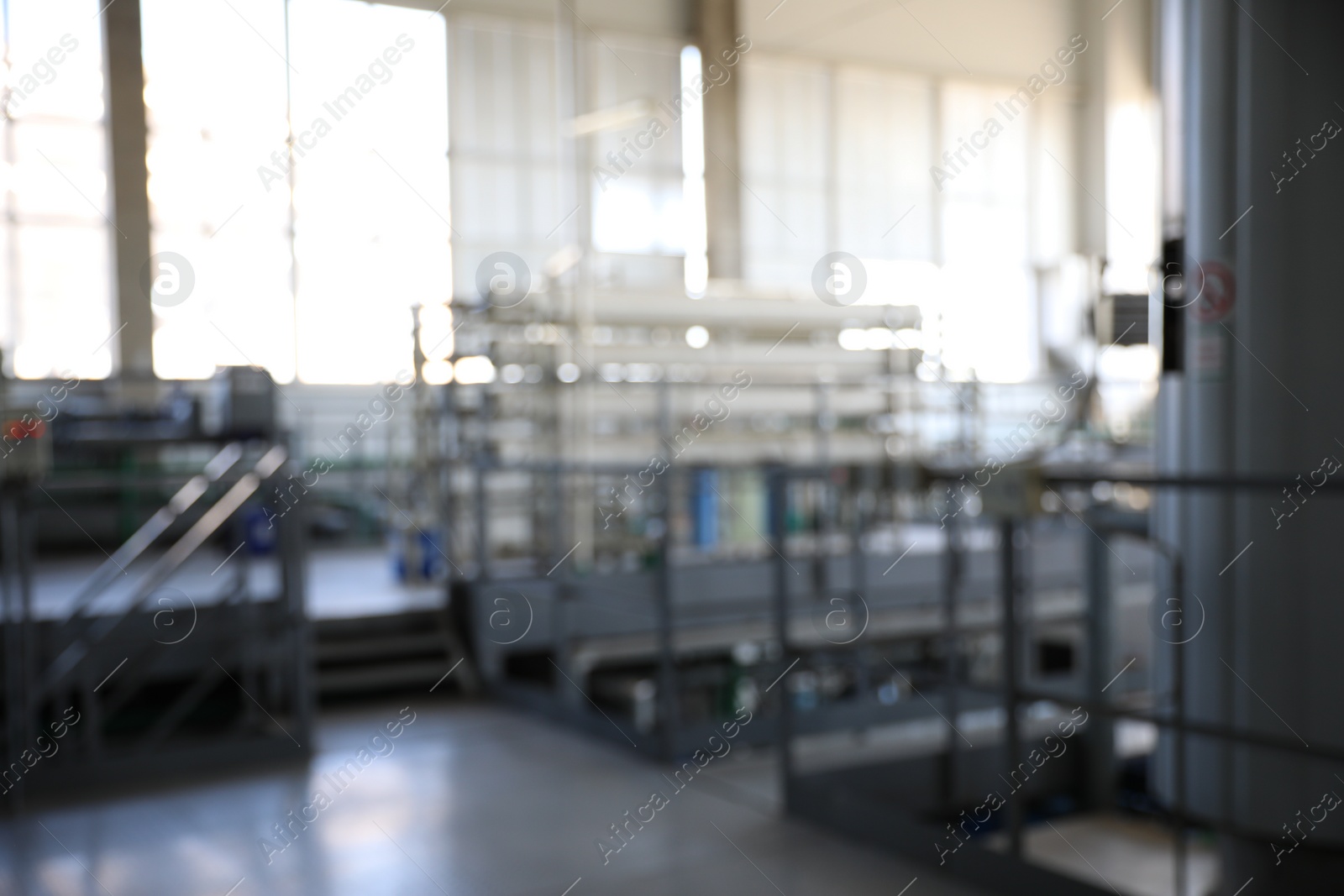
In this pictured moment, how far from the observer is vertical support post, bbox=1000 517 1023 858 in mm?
2467

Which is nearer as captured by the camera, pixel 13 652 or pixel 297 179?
pixel 13 652

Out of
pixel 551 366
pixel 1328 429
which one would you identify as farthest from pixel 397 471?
pixel 1328 429

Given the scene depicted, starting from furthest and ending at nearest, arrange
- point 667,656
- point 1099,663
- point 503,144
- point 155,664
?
point 503,144 → point 155,664 → point 667,656 → point 1099,663

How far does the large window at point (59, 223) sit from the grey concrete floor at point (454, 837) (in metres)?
5.22

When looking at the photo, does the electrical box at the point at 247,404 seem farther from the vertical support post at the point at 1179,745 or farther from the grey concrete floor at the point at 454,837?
the vertical support post at the point at 1179,745

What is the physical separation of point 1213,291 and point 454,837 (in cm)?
226

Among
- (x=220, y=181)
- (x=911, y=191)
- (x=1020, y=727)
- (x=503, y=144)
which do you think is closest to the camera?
(x=1020, y=727)

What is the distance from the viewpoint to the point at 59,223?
786 cm

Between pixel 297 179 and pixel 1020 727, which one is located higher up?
pixel 297 179

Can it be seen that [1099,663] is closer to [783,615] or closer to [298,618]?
[783,615]

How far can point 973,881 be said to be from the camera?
A: 2547 millimetres

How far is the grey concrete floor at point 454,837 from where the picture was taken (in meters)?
2.65

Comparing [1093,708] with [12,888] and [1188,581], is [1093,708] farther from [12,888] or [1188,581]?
[12,888]

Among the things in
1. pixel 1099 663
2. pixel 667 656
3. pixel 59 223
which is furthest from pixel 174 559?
pixel 59 223
